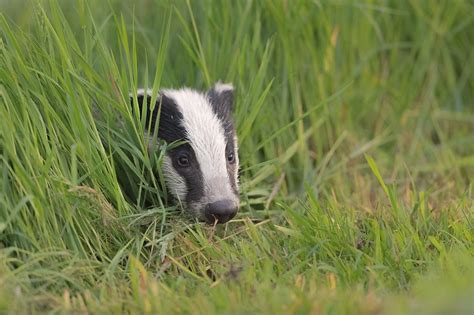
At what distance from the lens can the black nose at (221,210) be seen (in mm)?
4621

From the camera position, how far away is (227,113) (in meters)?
5.33

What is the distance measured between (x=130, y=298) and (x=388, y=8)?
382 centimetres

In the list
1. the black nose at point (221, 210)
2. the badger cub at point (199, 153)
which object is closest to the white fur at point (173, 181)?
the badger cub at point (199, 153)

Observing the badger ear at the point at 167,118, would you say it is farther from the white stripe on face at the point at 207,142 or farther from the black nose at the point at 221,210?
the black nose at the point at 221,210

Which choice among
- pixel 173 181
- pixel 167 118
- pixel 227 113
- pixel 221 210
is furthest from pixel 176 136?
pixel 221 210

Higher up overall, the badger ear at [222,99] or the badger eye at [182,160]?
the badger ear at [222,99]

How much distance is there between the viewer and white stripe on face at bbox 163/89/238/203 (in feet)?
15.6

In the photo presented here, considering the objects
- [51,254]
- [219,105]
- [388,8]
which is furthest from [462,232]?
[388,8]

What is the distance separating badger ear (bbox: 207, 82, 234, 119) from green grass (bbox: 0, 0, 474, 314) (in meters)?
0.15

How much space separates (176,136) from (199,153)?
22 centimetres

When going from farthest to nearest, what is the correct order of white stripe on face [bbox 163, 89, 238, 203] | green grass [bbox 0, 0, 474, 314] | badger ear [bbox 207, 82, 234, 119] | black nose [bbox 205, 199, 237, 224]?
badger ear [bbox 207, 82, 234, 119] < white stripe on face [bbox 163, 89, 238, 203] < black nose [bbox 205, 199, 237, 224] < green grass [bbox 0, 0, 474, 314]

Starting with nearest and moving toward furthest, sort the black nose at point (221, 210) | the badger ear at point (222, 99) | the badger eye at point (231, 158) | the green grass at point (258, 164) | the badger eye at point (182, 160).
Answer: the green grass at point (258, 164)
the black nose at point (221, 210)
the badger eye at point (182, 160)
the badger eye at point (231, 158)
the badger ear at point (222, 99)

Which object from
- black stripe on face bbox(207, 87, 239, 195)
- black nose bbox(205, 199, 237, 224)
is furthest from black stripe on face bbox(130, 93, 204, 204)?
black stripe on face bbox(207, 87, 239, 195)

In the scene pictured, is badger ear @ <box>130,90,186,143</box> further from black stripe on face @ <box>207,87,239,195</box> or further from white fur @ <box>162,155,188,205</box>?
black stripe on face @ <box>207,87,239,195</box>
